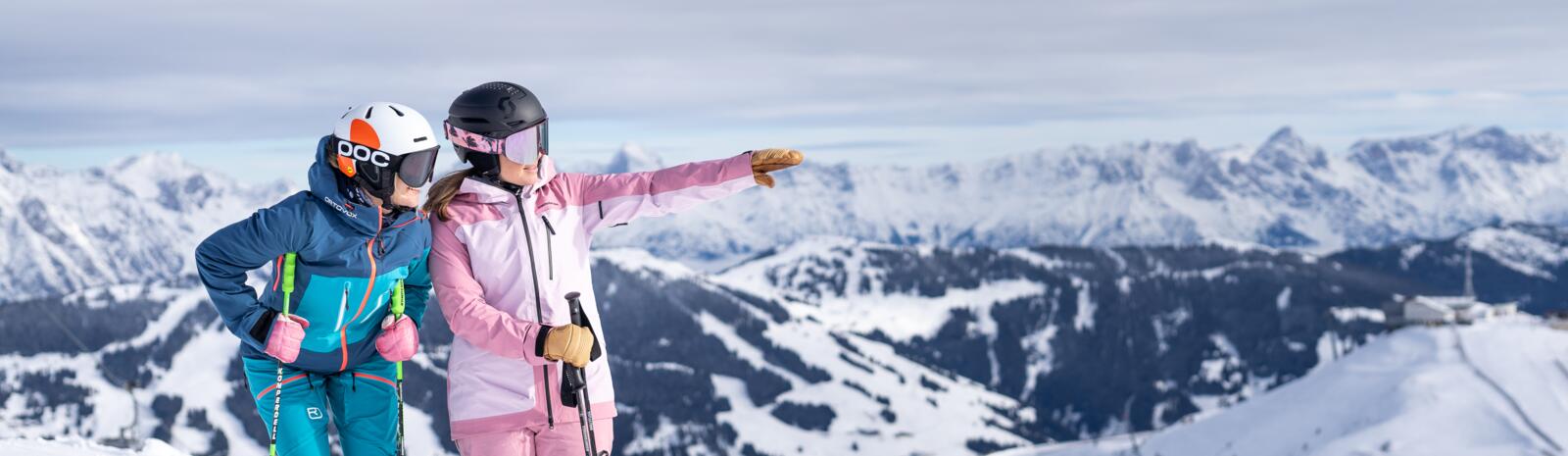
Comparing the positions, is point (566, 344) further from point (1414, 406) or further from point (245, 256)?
point (1414, 406)

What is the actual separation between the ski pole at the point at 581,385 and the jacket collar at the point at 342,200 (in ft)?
4.63

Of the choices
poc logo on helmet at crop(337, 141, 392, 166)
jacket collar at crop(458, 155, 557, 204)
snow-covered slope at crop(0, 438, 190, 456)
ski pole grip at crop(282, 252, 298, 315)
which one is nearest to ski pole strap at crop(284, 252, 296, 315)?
ski pole grip at crop(282, 252, 298, 315)

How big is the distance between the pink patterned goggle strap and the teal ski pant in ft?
6.72

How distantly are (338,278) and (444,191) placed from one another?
1125 mm

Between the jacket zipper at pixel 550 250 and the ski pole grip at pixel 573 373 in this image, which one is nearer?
the ski pole grip at pixel 573 373

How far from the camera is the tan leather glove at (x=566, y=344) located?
7.13 m

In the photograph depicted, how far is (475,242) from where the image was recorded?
24.7 feet

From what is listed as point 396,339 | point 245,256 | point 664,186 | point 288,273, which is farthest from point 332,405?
point 664,186

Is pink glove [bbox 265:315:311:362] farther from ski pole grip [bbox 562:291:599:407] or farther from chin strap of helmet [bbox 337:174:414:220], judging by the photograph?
ski pole grip [bbox 562:291:599:407]

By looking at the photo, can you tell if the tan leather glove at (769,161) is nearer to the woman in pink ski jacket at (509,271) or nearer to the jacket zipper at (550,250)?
the woman in pink ski jacket at (509,271)

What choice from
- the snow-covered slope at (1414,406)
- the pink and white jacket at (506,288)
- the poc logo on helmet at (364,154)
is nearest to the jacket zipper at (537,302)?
the pink and white jacket at (506,288)

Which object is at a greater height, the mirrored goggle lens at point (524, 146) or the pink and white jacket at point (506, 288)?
the mirrored goggle lens at point (524, 146)

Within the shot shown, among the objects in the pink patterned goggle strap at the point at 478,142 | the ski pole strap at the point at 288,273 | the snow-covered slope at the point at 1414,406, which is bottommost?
the snow-covered slope at the point at 1414,406

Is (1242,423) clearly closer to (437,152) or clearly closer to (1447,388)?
(1447,388)
